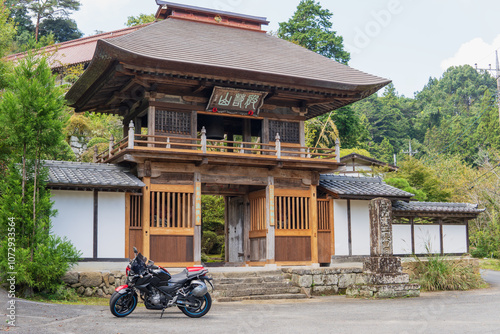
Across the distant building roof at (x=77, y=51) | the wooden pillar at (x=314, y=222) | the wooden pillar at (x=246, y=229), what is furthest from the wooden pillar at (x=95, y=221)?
the distant building roof at (x=77, y=51)

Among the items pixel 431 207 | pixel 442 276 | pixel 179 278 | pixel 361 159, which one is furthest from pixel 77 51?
pixel 179 278

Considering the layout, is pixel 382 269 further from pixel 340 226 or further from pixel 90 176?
pixel 90 176

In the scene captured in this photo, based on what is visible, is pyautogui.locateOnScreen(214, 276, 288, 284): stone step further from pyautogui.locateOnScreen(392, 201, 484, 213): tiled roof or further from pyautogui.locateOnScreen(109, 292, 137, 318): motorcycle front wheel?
pyautogui.locateOnScreen(392, 201, 484, 213): tiled roof

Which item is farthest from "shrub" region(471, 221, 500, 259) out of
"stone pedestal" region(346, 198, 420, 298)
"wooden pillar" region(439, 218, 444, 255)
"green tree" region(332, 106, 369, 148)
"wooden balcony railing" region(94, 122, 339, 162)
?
"stone pedestal" region(346, 198, 420, 298)

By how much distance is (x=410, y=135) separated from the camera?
59.5 meters

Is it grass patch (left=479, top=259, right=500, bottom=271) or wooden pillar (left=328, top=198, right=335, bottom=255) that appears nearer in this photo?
wooden pillar (left=328, top=198, right=335, bottom=255)

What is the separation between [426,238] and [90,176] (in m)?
11.5

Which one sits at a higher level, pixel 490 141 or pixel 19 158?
pixel 490 141

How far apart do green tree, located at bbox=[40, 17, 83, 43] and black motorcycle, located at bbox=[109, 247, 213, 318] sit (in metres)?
39.4

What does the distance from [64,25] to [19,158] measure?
37184 millimetres

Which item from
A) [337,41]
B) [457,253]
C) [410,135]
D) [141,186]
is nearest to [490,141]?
[410,135]

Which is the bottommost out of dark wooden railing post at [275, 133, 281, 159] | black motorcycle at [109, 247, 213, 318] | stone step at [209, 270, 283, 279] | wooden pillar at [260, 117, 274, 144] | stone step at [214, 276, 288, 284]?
stone step at [214, 276, 288, 284]

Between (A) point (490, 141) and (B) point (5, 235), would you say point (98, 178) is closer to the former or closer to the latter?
(B) point (5, 235)

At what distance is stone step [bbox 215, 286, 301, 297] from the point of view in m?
13.4
